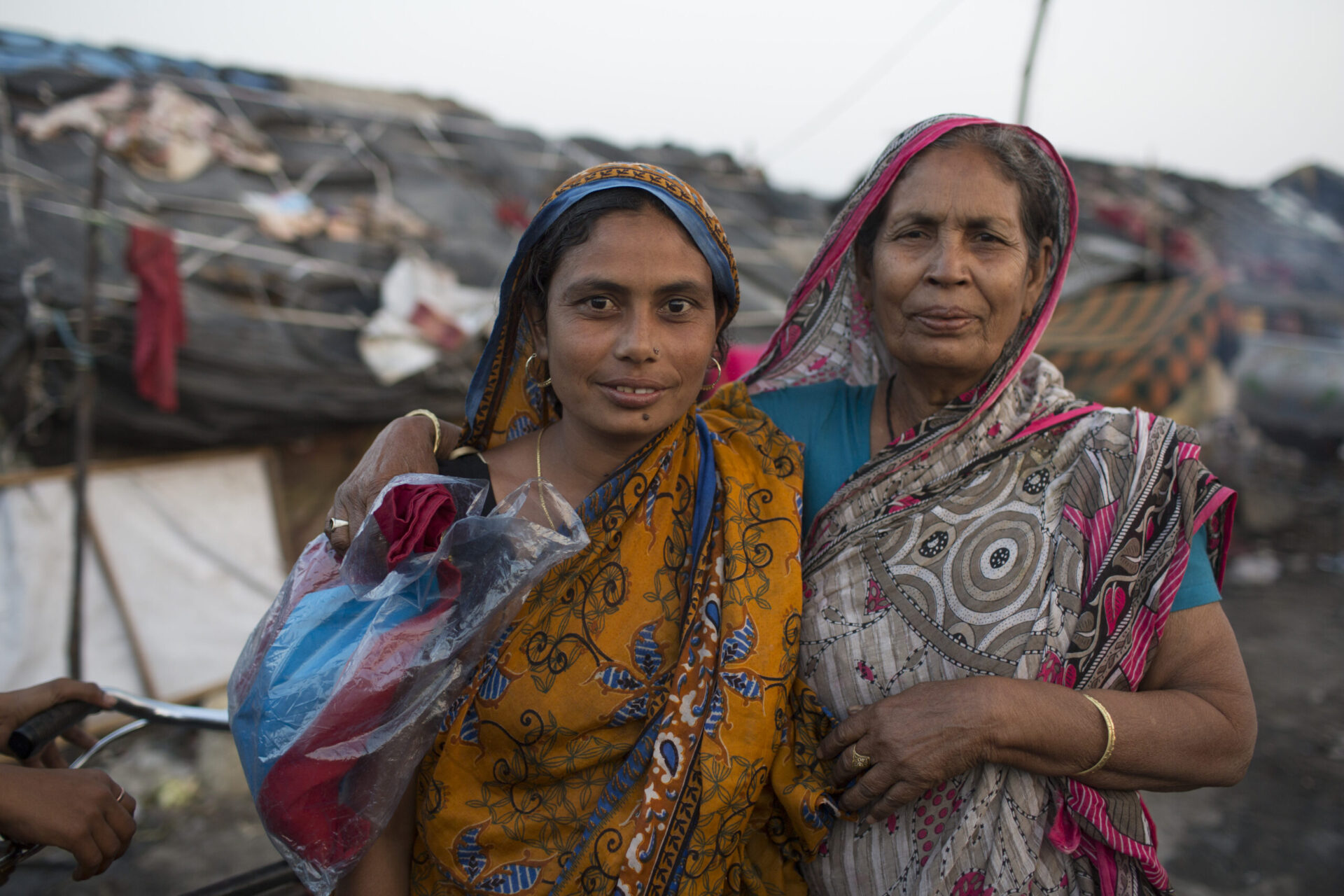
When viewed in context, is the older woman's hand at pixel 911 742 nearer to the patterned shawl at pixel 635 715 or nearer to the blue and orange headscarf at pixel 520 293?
the patterned shawl at pixel 635 715

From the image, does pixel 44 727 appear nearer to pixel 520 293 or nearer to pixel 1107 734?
pixel 520 293

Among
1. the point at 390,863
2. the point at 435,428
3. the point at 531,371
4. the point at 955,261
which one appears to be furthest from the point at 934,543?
the point at 390,863

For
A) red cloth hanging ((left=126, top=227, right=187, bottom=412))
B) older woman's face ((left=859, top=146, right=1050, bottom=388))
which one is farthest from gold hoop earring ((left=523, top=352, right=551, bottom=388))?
red cloth hanging ((left=126, top=227, right=187, bottom=412))

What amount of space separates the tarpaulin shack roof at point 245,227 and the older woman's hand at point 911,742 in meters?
4.86

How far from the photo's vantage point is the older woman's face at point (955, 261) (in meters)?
1.65

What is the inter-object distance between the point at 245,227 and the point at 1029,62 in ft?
20.3

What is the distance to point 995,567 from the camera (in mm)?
1550

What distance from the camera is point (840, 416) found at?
1943 millimetres

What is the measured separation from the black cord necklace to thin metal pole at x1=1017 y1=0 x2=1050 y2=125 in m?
5.13

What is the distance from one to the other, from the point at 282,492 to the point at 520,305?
511cm

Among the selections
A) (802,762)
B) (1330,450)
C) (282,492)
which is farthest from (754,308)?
(1330,450)

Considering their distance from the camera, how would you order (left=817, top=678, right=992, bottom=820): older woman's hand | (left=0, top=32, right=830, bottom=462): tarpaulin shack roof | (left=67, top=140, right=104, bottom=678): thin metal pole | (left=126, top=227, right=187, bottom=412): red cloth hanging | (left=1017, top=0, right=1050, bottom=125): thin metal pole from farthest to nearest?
1. (left=1017, top=0, right=1050, bottom=125): thin metal pole
2. (left=0, top=32, right=830, bottom=462): tarpaulin shack roof
3. (left=126, top=227, right=187, bottom=412): red cloth hanging
4. (left=67, top=140, right=104, bottom=678): thin metal pole
5. (left=817, top=678, right=992, bottom=820): older woman's hand

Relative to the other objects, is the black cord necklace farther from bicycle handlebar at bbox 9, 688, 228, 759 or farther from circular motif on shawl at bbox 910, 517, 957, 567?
bicycle handlebar at bbox 9, 688, 228, 759

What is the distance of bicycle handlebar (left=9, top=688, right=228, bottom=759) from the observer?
1576mm
